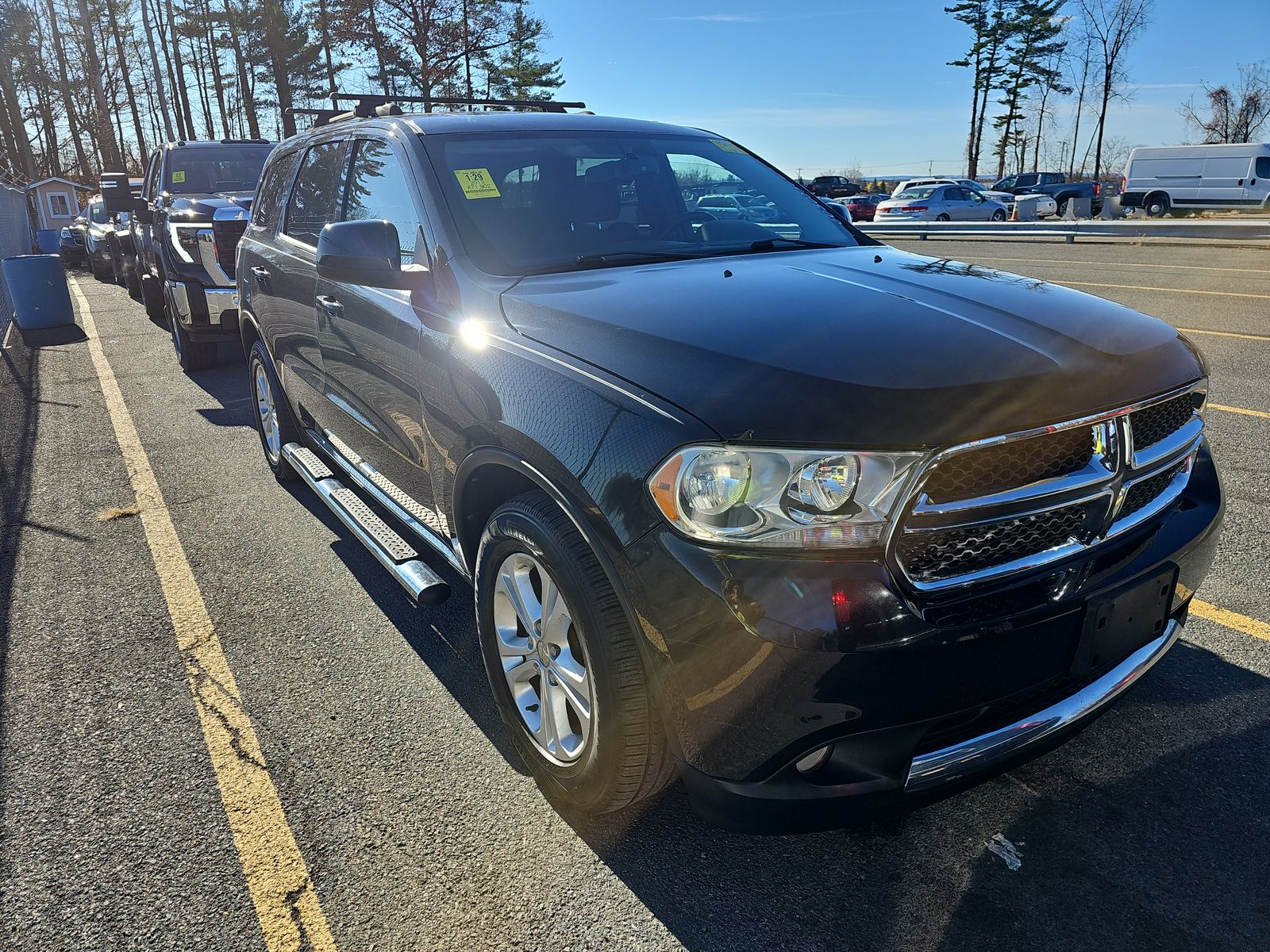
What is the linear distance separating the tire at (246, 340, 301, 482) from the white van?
106 ft

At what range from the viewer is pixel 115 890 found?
2.32 meters

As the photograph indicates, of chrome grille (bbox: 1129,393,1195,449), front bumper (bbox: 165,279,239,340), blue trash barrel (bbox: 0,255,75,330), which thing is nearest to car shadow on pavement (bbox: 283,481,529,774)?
chrome grille (bbox: 1129,393,1195,449)

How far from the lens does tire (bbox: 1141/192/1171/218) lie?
99.6 feet

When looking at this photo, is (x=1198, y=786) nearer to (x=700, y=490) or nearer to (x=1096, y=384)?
(x=1096, y=384)

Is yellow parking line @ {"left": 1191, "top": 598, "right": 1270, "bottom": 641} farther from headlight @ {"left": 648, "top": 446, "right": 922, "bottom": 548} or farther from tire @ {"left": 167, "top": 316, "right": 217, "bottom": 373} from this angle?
tire @ {"left": 167, "top": 316, "right": 217, "bottom": 373}

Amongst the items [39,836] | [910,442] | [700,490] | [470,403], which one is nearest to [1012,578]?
[910,442]

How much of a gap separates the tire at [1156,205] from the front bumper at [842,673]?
34.1 metres

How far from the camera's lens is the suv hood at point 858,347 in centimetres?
187

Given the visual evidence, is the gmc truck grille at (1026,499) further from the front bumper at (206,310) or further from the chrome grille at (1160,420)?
the front bumper at (206,310)

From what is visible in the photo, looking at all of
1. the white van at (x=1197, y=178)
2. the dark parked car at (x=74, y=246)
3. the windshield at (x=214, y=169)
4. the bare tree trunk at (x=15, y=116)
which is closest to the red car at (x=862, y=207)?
the white van at (x=1197, y=178)

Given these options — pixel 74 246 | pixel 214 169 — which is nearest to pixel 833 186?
pixel 74 246

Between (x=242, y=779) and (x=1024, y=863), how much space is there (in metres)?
2.22

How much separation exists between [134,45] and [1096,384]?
66220 mm

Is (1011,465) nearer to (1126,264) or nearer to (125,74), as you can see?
(1126,264)
